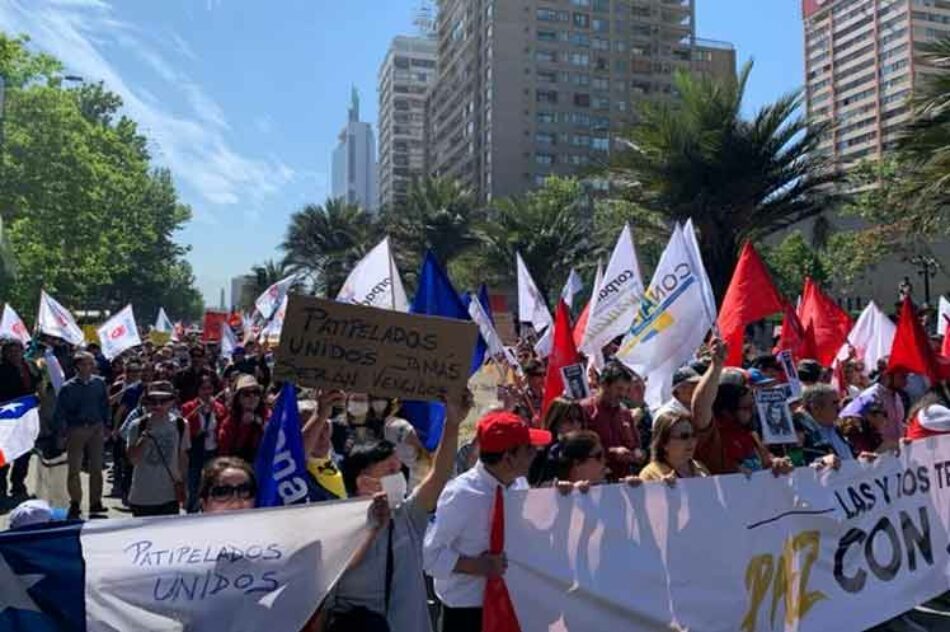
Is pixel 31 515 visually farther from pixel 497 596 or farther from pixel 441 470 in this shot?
pixel 497 596

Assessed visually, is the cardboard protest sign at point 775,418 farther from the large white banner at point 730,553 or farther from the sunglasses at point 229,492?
the sunglasses at point 229,492

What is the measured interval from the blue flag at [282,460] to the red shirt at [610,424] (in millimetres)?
2095

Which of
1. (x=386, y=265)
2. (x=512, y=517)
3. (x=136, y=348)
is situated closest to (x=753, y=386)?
(x=512, y=517)

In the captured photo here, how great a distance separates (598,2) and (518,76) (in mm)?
14169

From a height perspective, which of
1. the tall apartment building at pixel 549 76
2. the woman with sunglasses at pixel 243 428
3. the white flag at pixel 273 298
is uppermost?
the tall apartment building at pixel 549 76

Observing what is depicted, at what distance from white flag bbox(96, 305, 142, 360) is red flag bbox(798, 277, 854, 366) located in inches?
412

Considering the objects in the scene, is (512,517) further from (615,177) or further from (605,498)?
(615,177)

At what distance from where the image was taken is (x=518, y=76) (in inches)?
3590

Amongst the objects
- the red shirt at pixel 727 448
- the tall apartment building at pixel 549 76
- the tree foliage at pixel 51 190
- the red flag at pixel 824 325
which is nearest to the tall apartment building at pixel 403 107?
the tall apartment building at pixel 549 76

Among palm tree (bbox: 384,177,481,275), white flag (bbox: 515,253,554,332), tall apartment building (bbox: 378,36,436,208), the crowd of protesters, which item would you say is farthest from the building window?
the crowd of protesters

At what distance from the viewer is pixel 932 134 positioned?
11.9 meters

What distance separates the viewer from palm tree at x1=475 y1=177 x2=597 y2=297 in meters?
37.5

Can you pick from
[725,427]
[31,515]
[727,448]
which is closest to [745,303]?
[725,427]

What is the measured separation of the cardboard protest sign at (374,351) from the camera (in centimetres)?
393
